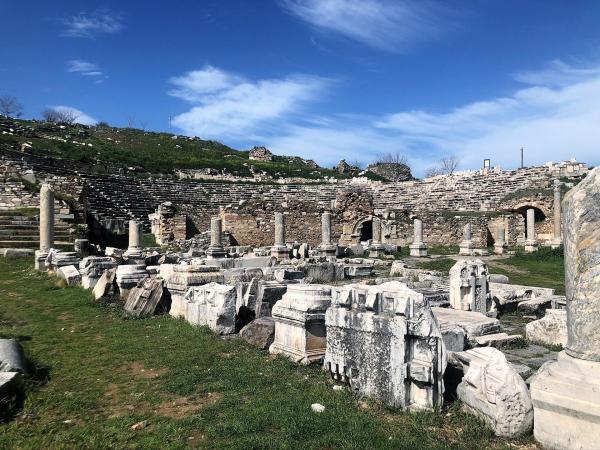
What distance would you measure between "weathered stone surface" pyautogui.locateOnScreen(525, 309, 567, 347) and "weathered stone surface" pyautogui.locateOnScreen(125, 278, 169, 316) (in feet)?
19.8

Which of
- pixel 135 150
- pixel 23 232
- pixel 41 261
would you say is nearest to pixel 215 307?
pixel 41 261

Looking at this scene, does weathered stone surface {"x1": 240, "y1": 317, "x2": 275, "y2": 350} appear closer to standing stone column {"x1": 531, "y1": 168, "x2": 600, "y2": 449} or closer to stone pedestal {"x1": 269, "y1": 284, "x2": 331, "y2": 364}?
stone pedestal {"x1": 269, "y1": 284, "x2": 331, "y2": 364}

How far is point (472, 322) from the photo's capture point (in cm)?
617

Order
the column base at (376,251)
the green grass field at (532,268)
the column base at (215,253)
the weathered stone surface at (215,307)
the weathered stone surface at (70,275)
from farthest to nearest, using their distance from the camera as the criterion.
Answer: the column base at (376,251), the column base at (215,253), the green grass field at (532,268), the weathered stone surface at (70,275), the weathered stone surface at (215,307)

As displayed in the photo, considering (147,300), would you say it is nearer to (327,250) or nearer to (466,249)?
(327,250)

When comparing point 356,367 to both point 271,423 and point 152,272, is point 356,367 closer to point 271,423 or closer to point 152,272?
point 271,423

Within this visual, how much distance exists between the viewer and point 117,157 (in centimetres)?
4681

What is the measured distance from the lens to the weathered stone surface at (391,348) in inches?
155

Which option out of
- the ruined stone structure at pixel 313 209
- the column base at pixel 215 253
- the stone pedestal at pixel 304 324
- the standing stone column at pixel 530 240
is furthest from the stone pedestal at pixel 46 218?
the standing stone column at pixel 530 240

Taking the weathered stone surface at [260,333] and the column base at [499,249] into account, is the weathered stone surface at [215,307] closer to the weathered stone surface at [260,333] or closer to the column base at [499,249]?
the weathered stone surface at [260,333]

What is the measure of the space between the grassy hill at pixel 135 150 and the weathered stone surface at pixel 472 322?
120 feet

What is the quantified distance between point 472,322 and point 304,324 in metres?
2.43

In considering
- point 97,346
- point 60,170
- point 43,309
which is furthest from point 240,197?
point 97,346

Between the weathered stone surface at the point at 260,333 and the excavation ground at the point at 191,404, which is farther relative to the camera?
the weathered stone surface at the point at 260,333
